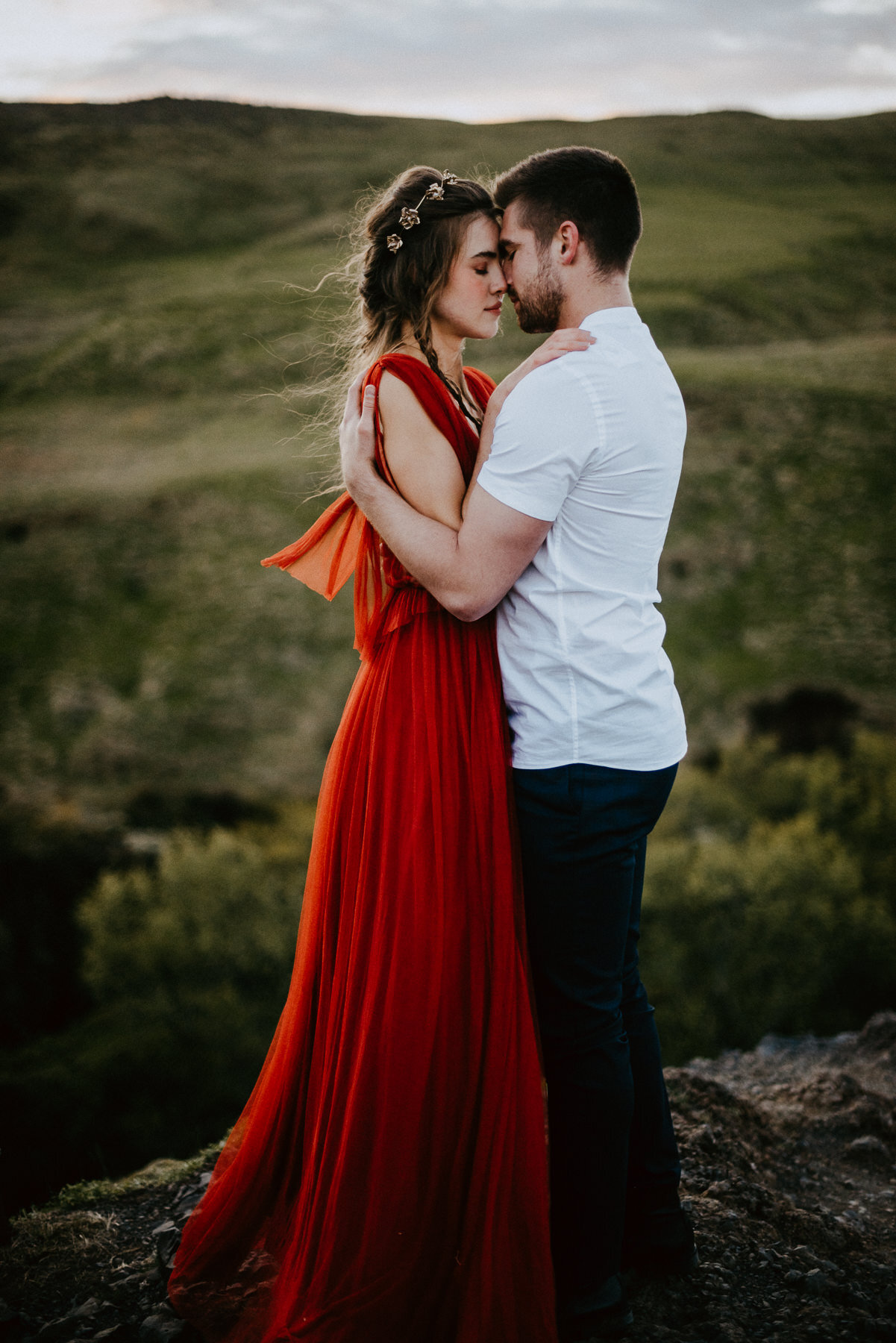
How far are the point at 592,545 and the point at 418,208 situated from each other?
104 centimetres

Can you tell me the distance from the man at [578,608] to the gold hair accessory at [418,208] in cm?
16

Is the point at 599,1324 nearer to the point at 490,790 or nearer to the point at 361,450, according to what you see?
the point at 490,790

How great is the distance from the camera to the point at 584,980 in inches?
86.4

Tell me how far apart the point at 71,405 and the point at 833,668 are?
41093mm

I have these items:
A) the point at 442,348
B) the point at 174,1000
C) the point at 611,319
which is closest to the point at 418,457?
the point at 442,348

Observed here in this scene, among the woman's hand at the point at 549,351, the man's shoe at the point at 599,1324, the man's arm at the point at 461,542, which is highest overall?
the woman's hand at the point at 549,351

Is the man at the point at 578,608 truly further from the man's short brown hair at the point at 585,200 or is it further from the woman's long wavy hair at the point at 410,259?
the woman's long wavy hair at the point at 410,259

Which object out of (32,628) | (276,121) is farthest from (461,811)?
(276,121)

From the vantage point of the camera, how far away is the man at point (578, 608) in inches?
78.3

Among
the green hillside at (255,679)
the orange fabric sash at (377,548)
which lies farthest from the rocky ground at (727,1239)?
the green hillside at (255,679)

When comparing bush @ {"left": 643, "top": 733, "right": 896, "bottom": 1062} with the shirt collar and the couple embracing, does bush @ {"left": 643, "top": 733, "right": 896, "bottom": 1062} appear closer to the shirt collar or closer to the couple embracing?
the couple embracing

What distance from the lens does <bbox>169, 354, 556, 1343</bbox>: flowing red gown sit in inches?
85.9

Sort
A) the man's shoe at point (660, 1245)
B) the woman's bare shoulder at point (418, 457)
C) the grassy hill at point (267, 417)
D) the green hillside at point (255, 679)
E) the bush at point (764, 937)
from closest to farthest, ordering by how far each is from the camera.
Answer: the woman's bare shoulder at point (418, 457), the man's shoe at point (660, 1245), the green hillside at point (255, 679), the bush at point (764, 937), the grassy hill at point (267, 417)

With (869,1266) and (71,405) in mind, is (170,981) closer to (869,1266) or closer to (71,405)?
(869,1266)
